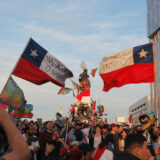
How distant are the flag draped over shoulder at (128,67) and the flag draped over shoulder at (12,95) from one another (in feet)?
11.8

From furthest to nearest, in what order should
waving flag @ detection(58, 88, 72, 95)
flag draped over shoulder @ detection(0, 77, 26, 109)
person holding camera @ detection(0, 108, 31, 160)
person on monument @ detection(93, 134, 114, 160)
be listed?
waving flag @ detection(58, 88, 72, 95)
flag draped over shoulder @ detection(0, 77, 26, 109)
person on monument @ detection(93, 134, 114, 160)
person holding camera @ detection(0, 108, 31, 160)

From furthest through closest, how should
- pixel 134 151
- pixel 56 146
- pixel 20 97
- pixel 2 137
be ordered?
pixel 20 97 → pixel 56 146 → pixel 134 151 → pixel 2 137

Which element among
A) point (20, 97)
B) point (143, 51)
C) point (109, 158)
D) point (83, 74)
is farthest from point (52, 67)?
point (83, 74)

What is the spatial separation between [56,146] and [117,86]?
526cm

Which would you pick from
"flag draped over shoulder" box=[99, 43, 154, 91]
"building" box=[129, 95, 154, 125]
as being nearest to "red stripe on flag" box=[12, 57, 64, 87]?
"flag draped over shoulder" box=[99, 43, 154, 91]

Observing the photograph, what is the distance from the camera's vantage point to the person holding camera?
1.42m

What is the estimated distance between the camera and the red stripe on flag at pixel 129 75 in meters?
10.6

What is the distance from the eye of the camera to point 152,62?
10562mm

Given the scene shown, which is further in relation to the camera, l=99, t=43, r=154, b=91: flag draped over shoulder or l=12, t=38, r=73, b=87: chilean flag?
l=99, t=43, r=154, b=91: flag draped over shoulder

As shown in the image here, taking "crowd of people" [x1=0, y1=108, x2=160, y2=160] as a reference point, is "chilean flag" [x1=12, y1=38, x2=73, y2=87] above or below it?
above

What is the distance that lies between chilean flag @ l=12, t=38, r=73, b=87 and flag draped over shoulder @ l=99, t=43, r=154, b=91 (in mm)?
1772

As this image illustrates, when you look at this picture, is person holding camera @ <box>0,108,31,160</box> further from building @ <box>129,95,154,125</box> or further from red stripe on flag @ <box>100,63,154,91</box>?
building @ <box>129,95,154,125</box>

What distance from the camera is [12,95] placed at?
27.5 ft

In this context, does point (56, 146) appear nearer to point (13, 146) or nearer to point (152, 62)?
point (13, 146)
